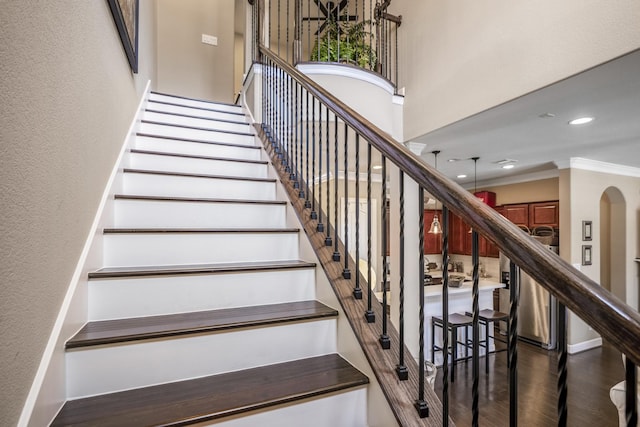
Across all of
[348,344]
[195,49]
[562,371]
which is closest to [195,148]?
[348,344]

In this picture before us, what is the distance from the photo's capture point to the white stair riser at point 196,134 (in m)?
2.87

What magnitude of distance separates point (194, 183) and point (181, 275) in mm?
962

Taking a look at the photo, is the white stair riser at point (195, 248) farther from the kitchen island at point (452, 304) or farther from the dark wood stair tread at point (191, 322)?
the kitchen island at point (452, 304)

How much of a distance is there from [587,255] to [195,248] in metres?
5.78

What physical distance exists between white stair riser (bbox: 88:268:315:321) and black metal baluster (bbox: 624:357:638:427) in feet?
4.16

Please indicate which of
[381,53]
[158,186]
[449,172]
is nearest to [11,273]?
[158,186]

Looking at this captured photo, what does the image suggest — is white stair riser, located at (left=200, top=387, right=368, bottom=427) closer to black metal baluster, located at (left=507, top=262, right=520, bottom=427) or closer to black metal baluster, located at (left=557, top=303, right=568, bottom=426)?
black metal baluster, located at (left=507, top=262, right=520, bottom=427)

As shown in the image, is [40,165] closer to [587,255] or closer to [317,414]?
[317,414]

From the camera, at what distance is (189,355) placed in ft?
4.07

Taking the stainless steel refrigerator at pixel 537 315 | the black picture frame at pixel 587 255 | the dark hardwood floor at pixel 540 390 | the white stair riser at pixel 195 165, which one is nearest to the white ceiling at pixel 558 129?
the black picture frame at pixel 587 255

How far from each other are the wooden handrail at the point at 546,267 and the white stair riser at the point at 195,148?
6.45 feet

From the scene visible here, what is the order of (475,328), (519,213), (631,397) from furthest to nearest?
(519,213) < (475,328) < (631,397)

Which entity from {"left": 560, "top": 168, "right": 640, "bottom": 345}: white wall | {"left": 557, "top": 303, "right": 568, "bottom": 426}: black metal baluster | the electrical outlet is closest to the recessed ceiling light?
{"left": 560, "top": 168, "right": 640, "bottom": 345}: white wall

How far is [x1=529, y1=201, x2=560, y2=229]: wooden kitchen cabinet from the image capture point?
18.9ft
